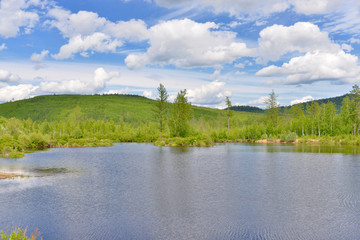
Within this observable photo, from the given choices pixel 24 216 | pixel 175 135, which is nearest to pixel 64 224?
pixel 24 216

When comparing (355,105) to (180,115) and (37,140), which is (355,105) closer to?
(180,115)

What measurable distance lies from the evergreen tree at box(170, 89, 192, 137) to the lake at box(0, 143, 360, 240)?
7210cm

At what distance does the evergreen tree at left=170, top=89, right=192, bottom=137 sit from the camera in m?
114

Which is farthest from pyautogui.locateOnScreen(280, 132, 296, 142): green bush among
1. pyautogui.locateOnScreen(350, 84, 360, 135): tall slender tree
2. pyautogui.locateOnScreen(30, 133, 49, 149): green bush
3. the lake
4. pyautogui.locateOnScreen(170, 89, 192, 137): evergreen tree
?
pyautogui.locateOnScreen(30, 133, 49, 149): green bush

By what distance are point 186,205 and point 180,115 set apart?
89258 millimetres

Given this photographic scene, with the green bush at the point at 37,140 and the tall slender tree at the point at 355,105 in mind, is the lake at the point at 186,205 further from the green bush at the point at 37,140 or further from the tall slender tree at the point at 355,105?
the tall slender tree at the point at 355,105

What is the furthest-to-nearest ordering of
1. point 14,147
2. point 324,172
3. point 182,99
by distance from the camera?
point 182,99
point 14,147
point 324,172

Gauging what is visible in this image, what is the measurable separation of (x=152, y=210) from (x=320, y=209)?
14.4 metres

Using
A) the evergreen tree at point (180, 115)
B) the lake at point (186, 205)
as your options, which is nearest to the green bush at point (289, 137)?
the evergreen tree at point (180, 115)

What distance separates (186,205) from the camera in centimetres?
2538

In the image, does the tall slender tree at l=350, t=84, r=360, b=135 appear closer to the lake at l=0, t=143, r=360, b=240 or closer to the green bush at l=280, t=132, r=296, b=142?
the green bush at l=280, t=132, r=296, b=142

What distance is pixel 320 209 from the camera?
24141 mm

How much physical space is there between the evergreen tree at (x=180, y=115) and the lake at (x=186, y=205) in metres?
72.1

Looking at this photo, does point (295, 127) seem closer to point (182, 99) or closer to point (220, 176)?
point (182, 99)
